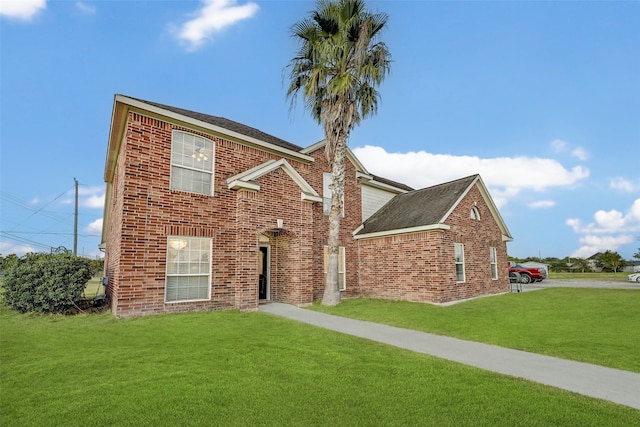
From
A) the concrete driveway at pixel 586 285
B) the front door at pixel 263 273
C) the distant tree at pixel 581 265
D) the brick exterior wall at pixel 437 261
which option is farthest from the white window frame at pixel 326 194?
the distant tree at pixel 581 265

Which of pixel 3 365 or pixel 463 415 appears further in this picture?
pixel 3 365

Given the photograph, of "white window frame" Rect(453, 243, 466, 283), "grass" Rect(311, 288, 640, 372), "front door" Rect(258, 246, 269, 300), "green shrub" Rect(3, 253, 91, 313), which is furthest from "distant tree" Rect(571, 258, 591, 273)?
"green shrub" Rect(3, 253, 91, 313)

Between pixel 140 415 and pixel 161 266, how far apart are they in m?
7.10

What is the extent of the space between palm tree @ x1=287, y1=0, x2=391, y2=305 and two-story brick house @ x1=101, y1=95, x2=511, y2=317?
105 centimetres

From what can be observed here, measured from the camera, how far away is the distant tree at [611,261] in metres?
42.0

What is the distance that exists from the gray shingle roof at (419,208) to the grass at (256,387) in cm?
863

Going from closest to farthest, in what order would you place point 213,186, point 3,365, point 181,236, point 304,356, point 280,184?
point 3,365
point 304,356
point 181,236
point 213,186
point 280,184

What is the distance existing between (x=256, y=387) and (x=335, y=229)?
366 inches

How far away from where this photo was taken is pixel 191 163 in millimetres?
11273

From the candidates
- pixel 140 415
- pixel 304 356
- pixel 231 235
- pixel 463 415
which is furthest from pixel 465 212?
pixel 140 415

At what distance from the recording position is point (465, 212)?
15.5 m

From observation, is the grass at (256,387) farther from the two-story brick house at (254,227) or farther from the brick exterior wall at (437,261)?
the brick exterior wall at (437,261)

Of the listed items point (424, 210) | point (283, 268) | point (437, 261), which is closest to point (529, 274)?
point (424, 210)

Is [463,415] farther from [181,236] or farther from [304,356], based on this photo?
[181,236]
